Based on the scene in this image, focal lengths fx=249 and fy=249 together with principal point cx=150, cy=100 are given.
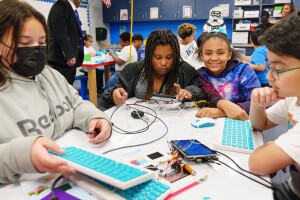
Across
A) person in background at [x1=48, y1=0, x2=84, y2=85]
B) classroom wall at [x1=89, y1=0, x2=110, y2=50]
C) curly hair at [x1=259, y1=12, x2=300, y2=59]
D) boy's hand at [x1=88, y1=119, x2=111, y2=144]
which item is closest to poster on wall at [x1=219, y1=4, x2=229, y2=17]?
classroom wall at [x1=89, y1=0, x2=110, y2=50]

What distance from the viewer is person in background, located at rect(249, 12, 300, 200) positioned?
0.67 metres

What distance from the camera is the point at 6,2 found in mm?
834

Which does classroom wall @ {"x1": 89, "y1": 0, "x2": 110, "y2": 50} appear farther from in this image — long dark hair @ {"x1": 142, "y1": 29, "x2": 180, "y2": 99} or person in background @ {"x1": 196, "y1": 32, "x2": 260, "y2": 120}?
person in background @ {"x1": 196, "y1": 32, "x2": 260, "y2": 120}

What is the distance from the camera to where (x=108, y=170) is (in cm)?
60

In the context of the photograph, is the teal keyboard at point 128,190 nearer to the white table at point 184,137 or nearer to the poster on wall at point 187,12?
the white table at point 184,137

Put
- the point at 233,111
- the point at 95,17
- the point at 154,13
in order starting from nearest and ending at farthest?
the point at 233,111 → the point at 154,13 → the point at 95,17

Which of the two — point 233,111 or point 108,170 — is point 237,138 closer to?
point 233,111

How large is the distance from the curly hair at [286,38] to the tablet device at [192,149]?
1.20 ft

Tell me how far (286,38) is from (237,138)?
0.37 m

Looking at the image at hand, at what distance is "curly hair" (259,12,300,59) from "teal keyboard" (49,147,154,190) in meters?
0.52

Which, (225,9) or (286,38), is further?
(225,9)

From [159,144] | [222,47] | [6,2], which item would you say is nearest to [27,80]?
[6,2]

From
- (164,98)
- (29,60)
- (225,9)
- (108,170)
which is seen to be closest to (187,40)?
(164,98)

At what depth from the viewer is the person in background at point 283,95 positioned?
67 cm
